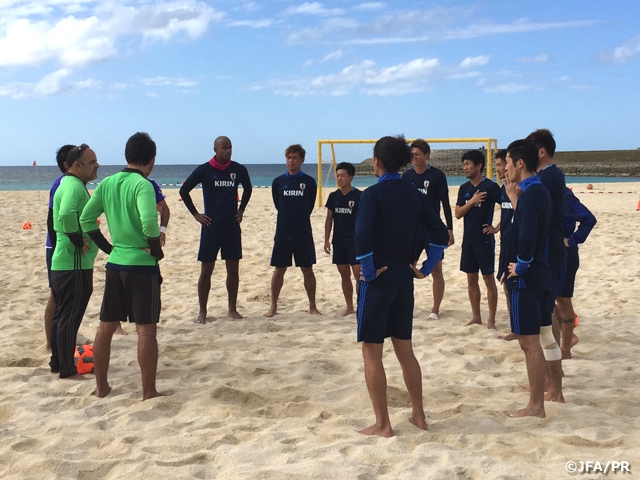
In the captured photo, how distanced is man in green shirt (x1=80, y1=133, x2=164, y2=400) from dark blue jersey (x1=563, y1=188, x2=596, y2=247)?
9.14 feet

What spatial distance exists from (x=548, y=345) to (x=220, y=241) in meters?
3.56

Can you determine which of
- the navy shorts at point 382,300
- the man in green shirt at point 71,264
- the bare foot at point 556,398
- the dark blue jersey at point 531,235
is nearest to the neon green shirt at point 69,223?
the man in green shirt at point 71,264

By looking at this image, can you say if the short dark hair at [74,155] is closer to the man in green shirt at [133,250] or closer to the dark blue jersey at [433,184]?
the man in green shirt at [133,250]

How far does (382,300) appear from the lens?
3.35 metres

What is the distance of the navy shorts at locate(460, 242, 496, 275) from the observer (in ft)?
19.4

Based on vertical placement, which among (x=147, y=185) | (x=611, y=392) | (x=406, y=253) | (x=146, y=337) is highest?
(x=147, y=185)

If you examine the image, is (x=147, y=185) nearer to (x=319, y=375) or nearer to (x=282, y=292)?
(x=319, y=375)

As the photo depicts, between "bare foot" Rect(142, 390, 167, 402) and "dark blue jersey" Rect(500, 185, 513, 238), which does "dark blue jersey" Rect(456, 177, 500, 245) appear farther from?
"bare foot" Rect(142, 390, 167, 402)

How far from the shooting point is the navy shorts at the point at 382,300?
335 centimetres

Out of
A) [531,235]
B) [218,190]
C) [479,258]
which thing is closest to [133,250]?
[531,235]

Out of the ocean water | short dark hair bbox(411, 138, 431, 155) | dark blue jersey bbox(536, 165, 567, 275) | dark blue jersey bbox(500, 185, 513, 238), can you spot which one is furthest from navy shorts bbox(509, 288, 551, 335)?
the ocean water

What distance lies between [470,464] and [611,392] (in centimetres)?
174

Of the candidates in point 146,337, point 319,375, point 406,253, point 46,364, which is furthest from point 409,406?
point 46,364

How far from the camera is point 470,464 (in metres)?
3.04
